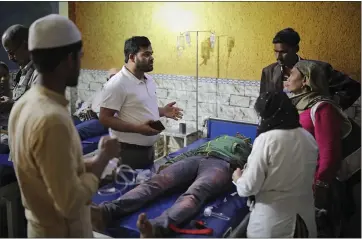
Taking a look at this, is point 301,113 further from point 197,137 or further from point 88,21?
point 88,21

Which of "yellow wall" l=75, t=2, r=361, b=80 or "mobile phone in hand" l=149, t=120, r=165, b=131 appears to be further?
"yellow wall" l=75, t=2, r=361, b=80

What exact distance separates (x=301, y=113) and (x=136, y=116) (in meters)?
1.08

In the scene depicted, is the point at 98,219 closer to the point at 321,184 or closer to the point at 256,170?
the point at 256,170

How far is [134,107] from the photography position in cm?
257

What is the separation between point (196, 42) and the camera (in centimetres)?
375

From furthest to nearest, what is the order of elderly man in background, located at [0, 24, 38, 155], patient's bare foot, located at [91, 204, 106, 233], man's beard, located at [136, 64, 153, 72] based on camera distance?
man's beard, located at [136, 64, 153, 72]
elderly man in background, located at [0, 24, 38, 155]
patient's bare foot, located at [91, 204, 106, 233]

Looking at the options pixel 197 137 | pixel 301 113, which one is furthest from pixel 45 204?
pixel 197 137

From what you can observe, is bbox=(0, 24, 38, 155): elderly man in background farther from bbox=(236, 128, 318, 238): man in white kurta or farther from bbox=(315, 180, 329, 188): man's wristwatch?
bbox=(315, 180, 329, 188): man's wristwatch

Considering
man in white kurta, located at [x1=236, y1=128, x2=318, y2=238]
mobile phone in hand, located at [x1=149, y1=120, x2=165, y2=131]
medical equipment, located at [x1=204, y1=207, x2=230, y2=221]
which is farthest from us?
mobile phone in hand, located at [x1=149, y1=120, x2=165, y2=131]

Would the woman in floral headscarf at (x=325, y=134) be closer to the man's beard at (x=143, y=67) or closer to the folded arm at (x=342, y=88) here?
the folded arm at (x=342, y=88)

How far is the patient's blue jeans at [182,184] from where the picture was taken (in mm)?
2004

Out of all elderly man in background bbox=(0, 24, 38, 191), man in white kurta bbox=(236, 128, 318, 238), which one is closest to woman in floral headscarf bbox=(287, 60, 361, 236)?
man in white kurta bbox=(236, 128, 318, 238)

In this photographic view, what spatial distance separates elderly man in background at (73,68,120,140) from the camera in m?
3.63

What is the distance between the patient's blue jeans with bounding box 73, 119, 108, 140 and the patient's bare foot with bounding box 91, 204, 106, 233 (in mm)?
1704
